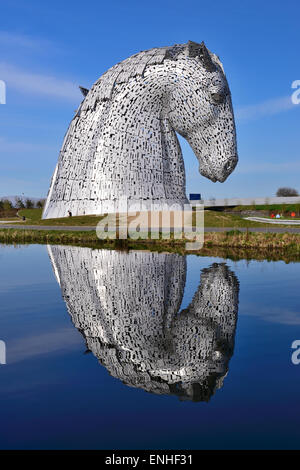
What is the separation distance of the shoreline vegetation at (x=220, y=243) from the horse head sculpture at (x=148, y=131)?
Result: 522 centimetres

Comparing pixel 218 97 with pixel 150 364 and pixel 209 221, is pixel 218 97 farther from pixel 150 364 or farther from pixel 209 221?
pixel 150 364

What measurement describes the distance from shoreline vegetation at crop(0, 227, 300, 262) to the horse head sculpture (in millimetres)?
5219

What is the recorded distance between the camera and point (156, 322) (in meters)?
8.38

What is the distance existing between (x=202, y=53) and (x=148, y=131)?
536cm

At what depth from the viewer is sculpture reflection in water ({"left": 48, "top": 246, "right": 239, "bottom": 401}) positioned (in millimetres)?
6039

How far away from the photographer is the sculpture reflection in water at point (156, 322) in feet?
19.8

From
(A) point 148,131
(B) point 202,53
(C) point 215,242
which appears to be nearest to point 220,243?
(C) point 215,242

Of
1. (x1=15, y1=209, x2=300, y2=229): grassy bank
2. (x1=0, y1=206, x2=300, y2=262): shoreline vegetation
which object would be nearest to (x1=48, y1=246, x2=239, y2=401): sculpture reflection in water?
(x1=0, y1=206, x2=300, y2=262): shoreline vegetation

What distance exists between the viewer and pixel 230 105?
1087 inches

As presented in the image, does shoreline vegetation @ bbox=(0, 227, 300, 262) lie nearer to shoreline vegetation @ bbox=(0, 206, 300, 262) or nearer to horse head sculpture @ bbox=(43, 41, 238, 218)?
shoreline vegetation @ bbox=(0, 206, 300, 262)

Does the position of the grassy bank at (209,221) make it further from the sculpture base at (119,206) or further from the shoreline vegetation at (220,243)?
the shoreline vegetation at (220,243)

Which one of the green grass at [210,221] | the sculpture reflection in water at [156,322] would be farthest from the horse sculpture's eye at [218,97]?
the sculpture reflection in water at [156,322]

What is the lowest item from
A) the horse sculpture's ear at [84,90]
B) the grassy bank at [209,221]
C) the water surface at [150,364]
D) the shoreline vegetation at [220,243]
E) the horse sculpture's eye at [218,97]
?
the water surface at [150,364]
